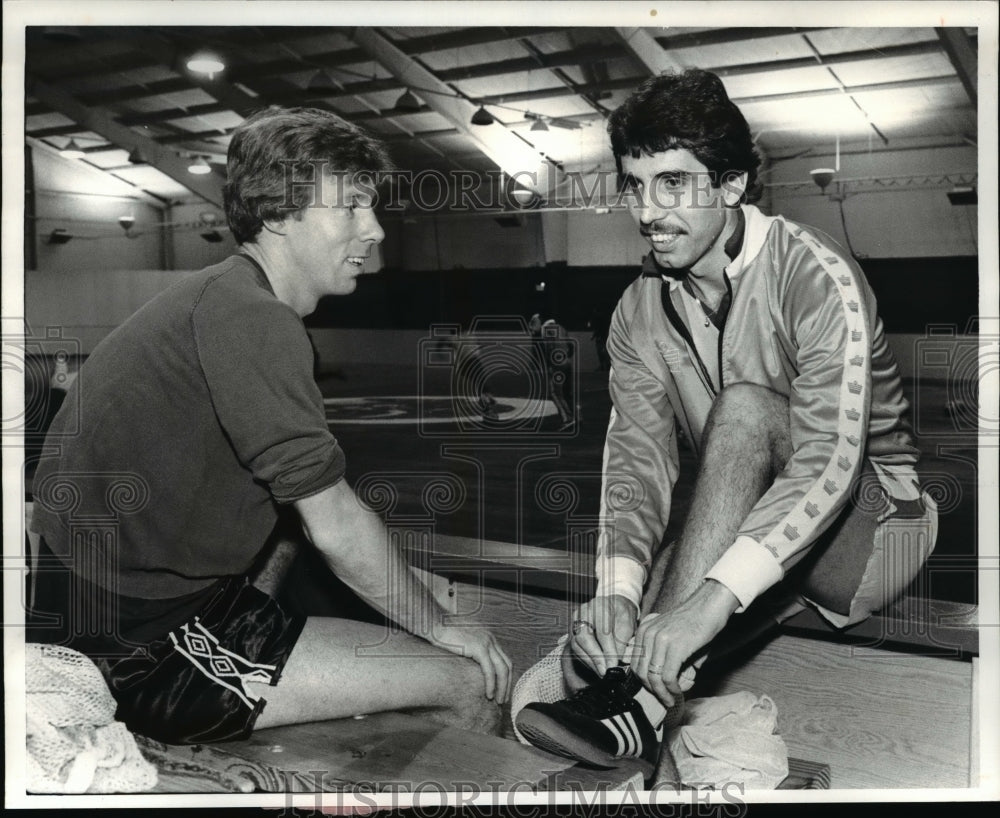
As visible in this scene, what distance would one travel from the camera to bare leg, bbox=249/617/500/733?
91.0 inches

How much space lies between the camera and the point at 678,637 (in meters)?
2.36

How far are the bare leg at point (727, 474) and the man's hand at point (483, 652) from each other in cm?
40

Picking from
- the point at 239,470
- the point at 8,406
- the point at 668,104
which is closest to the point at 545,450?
the point at 239,470

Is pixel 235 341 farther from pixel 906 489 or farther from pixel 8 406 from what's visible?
pixel 906 489

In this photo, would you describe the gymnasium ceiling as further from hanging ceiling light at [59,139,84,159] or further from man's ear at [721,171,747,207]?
man's ear at [721,171,747,207]

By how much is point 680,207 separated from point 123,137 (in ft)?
4.49

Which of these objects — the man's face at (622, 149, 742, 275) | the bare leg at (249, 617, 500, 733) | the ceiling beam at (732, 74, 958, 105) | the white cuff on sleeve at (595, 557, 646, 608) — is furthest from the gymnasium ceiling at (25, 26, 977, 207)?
the bare leg at (249, 617, 500, 733)

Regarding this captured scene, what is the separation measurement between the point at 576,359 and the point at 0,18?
162 centimetres

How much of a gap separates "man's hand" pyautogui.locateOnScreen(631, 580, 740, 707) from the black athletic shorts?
828mm

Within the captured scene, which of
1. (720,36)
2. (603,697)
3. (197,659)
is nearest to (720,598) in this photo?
(603,697)

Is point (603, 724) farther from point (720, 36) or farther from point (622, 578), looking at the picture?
point (720, 36)

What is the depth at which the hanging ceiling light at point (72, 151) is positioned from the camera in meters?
2.44

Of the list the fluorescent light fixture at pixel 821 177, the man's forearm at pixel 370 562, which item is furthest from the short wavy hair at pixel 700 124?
the man's forearm at pixel 370 562

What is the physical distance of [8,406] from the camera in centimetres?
246
